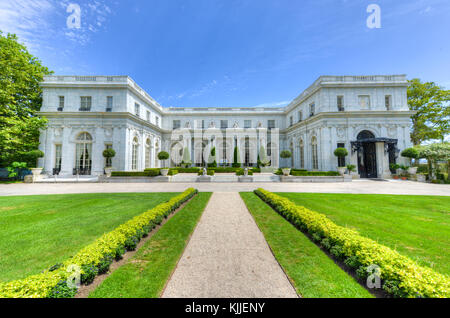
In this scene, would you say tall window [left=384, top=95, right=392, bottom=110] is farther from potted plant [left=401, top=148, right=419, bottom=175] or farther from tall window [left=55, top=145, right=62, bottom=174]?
tall window [left=55, top=145, right=62, bottom=174]

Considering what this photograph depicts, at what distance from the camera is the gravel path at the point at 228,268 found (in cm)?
232

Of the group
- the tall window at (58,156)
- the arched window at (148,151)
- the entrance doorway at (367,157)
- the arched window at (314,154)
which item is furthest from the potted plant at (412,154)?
the tall window at (58,156)

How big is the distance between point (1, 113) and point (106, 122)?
29.9 feet

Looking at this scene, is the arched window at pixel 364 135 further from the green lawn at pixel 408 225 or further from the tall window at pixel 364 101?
the green lawn at pixel 408 225

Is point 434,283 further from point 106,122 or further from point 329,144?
point 106,122

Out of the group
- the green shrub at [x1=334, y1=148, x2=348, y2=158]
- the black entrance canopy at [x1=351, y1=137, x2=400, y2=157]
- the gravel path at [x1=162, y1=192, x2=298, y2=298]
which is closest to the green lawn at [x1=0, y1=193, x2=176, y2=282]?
the gravel path at [x1=162, y1=192, x2=298, y2=298]

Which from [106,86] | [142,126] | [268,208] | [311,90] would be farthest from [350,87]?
[106,86]

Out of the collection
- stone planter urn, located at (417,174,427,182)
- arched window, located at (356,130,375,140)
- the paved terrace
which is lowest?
the paved terrace

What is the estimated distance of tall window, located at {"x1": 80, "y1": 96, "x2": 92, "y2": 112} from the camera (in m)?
20.5

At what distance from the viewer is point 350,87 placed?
20.8m

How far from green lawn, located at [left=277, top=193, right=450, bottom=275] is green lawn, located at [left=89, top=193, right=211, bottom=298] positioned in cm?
444

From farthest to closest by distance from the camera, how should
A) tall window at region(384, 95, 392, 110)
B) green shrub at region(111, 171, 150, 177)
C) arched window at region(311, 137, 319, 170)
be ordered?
arched window at region(311, 137, 319, 170) → tall window at region(384, 95, 392, 110) → green shrub at region(111, 171, 150, 177)

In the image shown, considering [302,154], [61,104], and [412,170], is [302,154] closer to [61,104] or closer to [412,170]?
[412,170]

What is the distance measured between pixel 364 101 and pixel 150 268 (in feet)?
90.7
